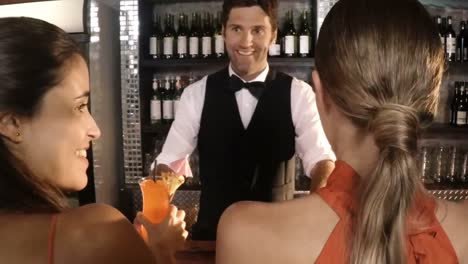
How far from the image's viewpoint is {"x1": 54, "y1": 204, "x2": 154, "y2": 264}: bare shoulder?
944 millimetres

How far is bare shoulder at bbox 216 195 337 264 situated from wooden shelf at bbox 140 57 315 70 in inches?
109

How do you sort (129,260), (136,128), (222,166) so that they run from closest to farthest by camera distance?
1. (129,260)
2. (222,166)
3. (136,128)

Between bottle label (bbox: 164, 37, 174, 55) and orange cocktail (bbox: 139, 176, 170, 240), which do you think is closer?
orange cocktail (bbox: 139, 176, 170, 240)

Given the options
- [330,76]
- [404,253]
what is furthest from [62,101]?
[404,253]

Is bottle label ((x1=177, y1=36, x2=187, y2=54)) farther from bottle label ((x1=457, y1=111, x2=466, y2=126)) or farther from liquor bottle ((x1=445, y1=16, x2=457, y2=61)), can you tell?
bottle label ((x1=457, y1=111, x2=466, y2=126))

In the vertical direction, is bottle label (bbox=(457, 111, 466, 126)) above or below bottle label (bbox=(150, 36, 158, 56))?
below

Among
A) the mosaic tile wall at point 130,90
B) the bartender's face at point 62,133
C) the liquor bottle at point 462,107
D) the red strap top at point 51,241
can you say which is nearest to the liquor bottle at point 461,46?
the liquor bottle at point 462,107

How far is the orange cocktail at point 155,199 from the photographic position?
146 centimetres

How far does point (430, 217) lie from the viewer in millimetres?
978

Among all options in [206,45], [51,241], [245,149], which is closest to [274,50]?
[206,45]

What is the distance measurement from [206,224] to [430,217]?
196 centimetres

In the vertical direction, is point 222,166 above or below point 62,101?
below

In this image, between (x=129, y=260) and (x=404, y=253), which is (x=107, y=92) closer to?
(x=129, y=260)

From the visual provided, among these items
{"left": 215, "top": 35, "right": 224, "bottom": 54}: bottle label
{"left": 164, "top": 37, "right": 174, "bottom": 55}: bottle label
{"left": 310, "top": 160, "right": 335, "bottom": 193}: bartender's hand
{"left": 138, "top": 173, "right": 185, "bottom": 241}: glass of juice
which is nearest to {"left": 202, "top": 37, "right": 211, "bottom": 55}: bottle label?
{"left": 215, "top": 35, "right": 224, "bottom": 54}: bottle label
